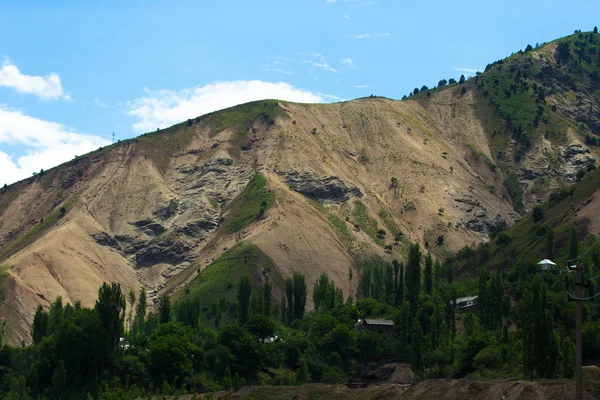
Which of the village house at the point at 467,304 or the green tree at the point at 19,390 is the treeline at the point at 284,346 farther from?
the village house at the point at 467,304

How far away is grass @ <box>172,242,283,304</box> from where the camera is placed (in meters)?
161

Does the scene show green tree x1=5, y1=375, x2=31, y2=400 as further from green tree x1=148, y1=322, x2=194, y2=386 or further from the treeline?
green tree x1=148, y1=322, x2=194, y2=386

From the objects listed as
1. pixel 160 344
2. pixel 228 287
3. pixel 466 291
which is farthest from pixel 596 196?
pixel 160 344

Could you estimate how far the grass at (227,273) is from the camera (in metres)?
161

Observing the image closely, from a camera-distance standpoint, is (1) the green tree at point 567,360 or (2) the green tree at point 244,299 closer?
(1) the green tree at point 567,360

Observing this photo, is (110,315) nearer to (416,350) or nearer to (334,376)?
(334,376)

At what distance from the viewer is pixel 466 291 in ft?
441

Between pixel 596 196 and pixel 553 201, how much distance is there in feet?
41.0

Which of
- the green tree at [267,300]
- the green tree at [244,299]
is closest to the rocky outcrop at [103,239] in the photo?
the green tree at [267,300]

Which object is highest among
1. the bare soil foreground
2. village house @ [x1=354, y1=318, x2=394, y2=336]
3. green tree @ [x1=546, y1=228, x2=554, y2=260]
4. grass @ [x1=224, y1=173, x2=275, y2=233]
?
grass @ [x1=224, y1=173, x2=275, y2=233]

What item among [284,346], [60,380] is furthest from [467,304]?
[60,380]

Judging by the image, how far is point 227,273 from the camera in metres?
169

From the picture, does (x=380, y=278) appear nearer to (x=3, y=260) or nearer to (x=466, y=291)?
(x=466, y=291)

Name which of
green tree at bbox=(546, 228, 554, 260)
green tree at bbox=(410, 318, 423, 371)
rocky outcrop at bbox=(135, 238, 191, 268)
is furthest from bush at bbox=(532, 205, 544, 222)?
rocky outcrop at bbox=(135, 238, 191, 268)
